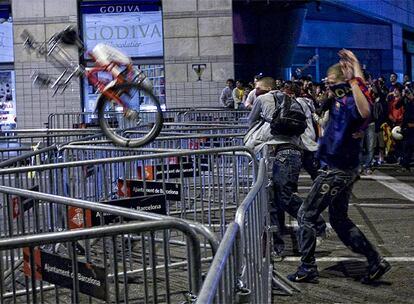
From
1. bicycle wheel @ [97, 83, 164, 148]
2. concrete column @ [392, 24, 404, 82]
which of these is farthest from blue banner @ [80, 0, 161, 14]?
bicycle wheel @ [97, 83, 164, 148]

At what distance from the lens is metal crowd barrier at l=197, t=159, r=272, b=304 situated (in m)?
3.09

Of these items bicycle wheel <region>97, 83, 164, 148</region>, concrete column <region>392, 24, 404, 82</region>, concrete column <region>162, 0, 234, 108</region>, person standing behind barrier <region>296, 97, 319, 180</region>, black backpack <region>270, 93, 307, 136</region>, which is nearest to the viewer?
bicycle wheel <region>97, 83, 164, 148</region>

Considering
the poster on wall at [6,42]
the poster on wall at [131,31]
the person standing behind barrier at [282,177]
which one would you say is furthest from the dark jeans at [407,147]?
the poster on wall at [6,42]

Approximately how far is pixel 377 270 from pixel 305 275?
0.64 m

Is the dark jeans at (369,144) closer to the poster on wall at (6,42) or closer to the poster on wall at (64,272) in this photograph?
Result: the poster on wall at (64,272)

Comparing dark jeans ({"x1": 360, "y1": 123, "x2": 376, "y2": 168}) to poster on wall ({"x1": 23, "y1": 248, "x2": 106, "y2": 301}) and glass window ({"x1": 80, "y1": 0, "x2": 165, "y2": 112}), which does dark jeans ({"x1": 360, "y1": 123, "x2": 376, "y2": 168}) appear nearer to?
glass window ({"x1": 80, "y1": 0, "x2": 165, "y2": 112})

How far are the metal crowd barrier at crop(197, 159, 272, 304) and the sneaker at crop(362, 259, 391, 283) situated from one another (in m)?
1.67

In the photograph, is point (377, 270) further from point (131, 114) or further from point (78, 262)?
point (78, 262)

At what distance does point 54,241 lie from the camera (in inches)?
153

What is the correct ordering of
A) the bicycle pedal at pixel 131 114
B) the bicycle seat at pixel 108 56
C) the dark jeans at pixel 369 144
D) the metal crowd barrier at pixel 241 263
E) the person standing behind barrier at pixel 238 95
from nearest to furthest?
the metal crowd barrier at pixel 241 263 < the bicycle seat at pixel 108 56 < the bicycle pedal at pixel 131 114 < the dark jeans at pixel 369 144 < the person standing behind barrier at pixel 238 95

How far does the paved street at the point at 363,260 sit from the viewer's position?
7.04 m

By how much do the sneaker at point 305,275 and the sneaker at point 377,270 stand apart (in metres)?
0.47

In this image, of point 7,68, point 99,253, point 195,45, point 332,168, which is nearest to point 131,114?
point 332,168

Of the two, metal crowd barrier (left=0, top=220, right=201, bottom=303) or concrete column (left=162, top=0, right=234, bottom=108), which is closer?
metal crowd barrier (left=0, top=220, right=201, bottom=303)
